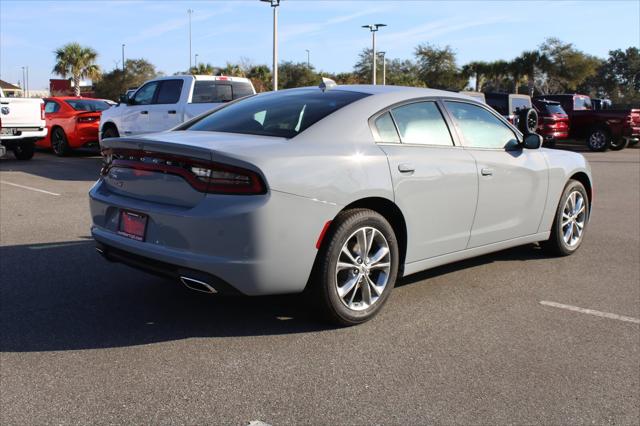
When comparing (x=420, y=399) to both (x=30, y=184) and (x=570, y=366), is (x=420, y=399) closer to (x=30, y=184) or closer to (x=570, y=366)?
(x=570, y=366)

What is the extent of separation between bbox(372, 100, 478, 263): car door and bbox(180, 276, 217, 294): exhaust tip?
1.40m

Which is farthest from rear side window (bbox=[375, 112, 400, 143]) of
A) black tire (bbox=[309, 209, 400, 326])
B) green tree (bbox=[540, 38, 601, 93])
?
green tree (bbox=[540, 38, 601, 93])

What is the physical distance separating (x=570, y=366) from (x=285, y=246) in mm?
1766

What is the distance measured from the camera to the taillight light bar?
12.0 ft

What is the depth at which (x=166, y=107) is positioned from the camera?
12852 mm

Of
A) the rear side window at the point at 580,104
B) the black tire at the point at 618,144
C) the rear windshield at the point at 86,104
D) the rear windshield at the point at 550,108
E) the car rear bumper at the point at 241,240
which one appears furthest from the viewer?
the rear side window at the point at 580,104

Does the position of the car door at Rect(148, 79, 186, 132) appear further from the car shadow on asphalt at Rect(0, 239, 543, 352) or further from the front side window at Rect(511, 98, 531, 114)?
the front side window at Rect(511, 98, 531, 114)

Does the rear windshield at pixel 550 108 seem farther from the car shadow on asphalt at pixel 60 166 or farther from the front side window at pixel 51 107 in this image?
the front side window at pixel 51 107

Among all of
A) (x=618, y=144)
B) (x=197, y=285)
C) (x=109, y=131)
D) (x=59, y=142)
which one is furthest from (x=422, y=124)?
(x=618, y=144)

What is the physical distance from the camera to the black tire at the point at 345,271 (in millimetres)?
3979

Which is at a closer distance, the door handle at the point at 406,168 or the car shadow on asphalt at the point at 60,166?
the door handle at the point at 406,168

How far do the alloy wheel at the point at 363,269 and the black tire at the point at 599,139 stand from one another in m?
21.7

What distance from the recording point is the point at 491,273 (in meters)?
A: 5.70

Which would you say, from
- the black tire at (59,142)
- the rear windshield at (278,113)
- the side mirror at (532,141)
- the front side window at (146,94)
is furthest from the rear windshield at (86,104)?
the side mirror at (532,141)
